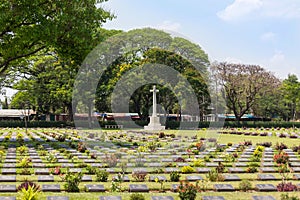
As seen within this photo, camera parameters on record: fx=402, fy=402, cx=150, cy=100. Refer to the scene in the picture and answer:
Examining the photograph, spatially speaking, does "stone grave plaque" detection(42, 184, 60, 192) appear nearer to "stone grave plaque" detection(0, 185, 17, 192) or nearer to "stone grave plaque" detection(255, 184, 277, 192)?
"stone grave plaque" detection(0, 185, 17, 192)

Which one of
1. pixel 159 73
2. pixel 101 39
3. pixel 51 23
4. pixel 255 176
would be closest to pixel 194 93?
pixel 159 73

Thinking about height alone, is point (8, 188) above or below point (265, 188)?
above

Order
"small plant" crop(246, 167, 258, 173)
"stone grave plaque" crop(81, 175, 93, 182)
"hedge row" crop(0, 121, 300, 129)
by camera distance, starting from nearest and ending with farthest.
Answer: "stone grave plaque" crop(81, 175, 93, 182), "small plant" crop(246, 167, 258, 173), "hedge row" crop(0, 121, 300, 129)

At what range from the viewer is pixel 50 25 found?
19281mm

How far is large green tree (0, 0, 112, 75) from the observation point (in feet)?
61.6

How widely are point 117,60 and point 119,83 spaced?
2438mm

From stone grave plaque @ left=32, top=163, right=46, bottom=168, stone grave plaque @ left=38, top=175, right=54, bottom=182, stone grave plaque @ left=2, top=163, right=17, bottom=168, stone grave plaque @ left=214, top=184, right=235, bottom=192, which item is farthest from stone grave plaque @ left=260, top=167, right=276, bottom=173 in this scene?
stone grave plaque @ left=2, top=163, right=17, bottom=168

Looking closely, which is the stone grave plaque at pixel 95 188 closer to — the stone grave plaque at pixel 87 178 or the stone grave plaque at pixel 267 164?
the stone grave plaque at pixel 87 178

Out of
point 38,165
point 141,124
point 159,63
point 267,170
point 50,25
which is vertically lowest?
point 267,170

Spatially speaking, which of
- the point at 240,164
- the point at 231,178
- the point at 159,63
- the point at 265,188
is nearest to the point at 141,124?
the point at 159,63

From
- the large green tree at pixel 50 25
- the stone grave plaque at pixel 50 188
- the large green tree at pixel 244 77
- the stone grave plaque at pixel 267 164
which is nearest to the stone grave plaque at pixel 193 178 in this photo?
the stone grave plaque at pixel 50 188

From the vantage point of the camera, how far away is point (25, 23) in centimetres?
1973

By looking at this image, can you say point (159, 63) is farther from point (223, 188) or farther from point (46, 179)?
point (223, 188)

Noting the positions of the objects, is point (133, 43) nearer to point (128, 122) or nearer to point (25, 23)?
point (128, 122)
